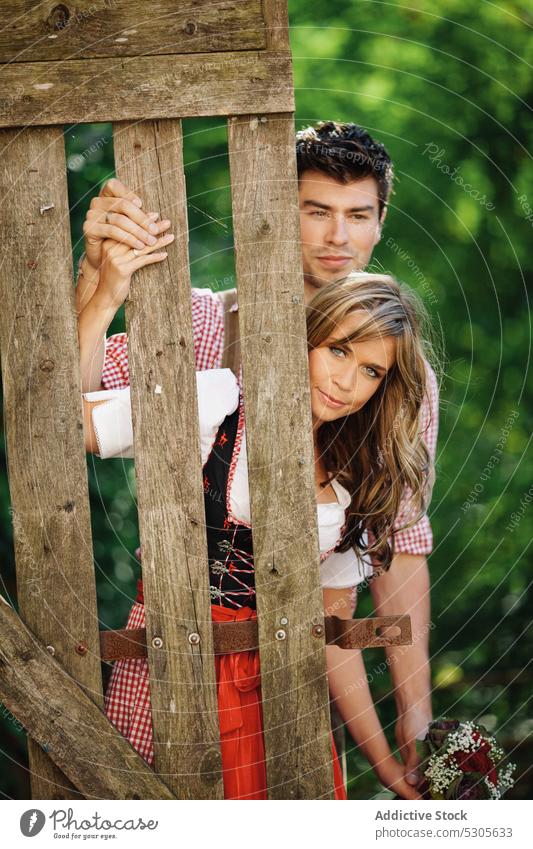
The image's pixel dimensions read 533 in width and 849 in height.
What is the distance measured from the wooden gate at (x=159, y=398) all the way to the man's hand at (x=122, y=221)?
30mm

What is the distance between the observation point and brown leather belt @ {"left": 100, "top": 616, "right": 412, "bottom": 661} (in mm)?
2156

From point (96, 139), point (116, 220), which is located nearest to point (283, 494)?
point (116, 220)

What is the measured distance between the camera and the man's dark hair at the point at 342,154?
113 inches

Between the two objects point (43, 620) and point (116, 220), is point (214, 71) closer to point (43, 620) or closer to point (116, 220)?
point (116, 220)

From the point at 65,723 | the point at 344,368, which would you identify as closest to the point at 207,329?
the point at 344,368

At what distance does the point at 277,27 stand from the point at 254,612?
1.25 meters

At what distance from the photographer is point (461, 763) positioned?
247 cm

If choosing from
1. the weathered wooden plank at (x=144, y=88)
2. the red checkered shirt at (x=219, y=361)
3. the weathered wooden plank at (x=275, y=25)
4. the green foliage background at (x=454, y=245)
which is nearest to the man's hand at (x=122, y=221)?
the weathered wooden plank at (x=144, y=88)

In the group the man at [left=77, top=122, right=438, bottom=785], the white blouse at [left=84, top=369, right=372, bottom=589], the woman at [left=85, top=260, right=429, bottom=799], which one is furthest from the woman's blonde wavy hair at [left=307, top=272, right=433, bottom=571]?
the man at [left=77, top=122, right=438, bottom=785]

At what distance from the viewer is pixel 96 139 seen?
4.04 m

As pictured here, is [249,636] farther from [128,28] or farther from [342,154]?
[342,154]

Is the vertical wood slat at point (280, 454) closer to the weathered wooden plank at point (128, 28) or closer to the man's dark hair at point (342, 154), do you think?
the weathered wooden plank at point (128, 28)

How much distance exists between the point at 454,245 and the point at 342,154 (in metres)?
1.57
